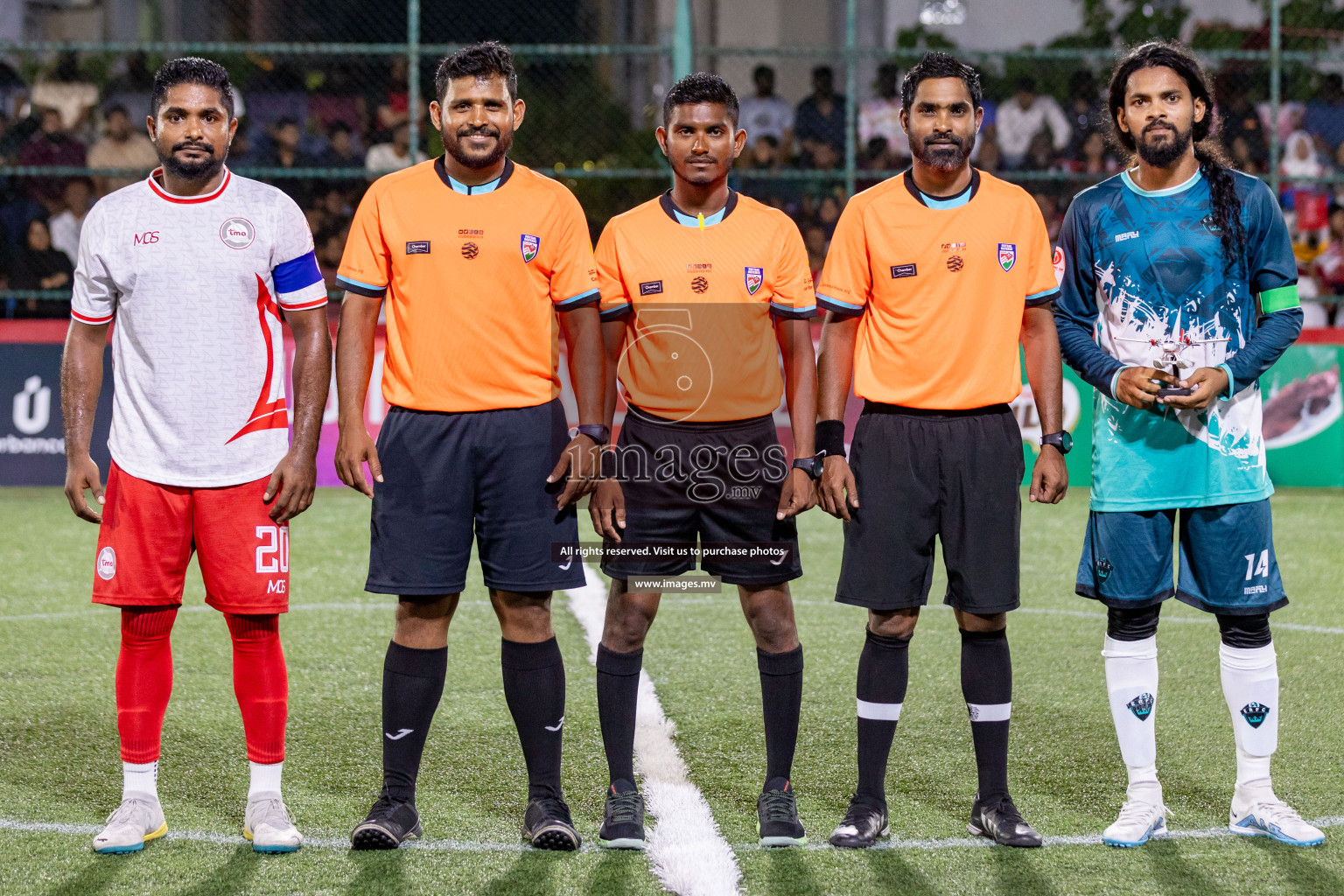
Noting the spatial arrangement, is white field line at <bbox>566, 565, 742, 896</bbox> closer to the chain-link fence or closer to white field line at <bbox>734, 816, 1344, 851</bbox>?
white field line at <bbox>734, 816, 1344, 851</bbox>

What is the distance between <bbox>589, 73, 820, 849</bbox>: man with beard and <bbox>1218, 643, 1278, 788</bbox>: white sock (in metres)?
1.23

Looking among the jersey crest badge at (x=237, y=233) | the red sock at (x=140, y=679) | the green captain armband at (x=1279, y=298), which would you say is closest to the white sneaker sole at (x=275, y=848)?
the red sock at (x=140, y=679)

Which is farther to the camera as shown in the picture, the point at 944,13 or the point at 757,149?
the point at 944,13

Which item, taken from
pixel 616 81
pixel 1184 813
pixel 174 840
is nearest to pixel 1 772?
pixel 174 840

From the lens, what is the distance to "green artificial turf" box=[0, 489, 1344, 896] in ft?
11.5

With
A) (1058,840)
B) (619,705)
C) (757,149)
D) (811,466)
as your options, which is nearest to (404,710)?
(619,705)

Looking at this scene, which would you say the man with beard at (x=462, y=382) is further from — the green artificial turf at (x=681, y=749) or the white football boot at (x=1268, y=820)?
the white football boot at (x=1268, y=820)

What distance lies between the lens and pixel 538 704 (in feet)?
12.5

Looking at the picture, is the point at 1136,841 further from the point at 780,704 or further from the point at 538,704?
the point at 538,704

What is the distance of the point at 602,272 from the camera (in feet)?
12.7

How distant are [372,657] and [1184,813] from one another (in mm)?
3294

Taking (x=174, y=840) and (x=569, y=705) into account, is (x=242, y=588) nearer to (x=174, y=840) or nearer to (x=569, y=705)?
(x=174, y=840)

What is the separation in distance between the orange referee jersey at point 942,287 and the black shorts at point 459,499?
92cm

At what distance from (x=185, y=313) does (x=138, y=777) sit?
1.25 meters
